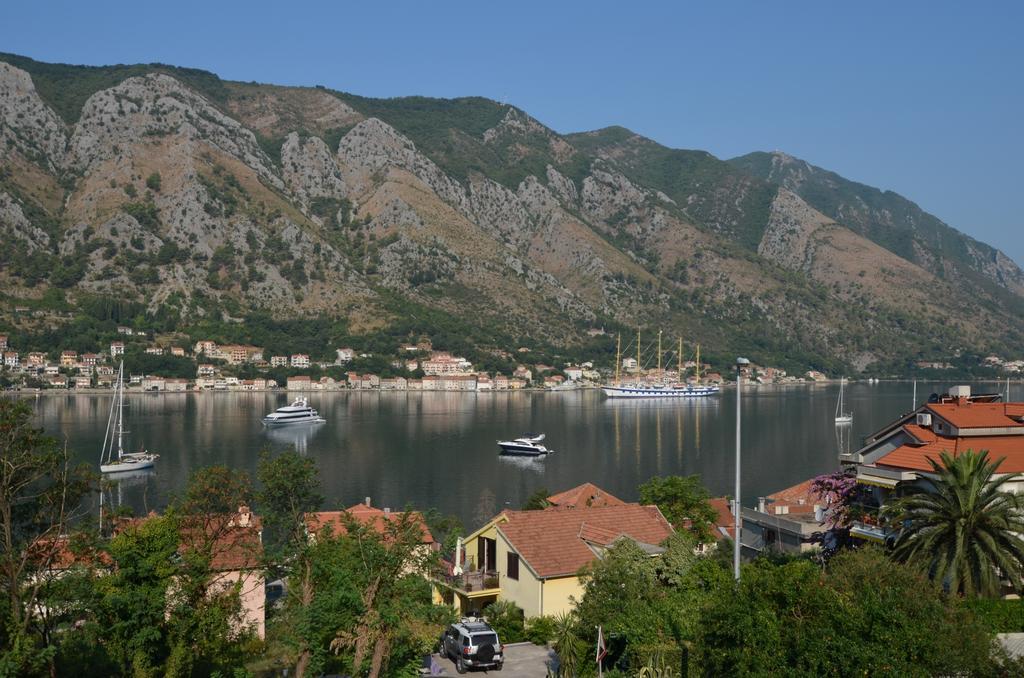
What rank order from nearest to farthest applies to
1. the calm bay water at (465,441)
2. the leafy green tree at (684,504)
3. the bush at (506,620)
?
the bush at (506,620) < the leafy green tree at (684,504) < the calm bay water at (465,441)

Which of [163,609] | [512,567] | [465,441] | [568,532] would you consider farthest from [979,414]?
[465,441]

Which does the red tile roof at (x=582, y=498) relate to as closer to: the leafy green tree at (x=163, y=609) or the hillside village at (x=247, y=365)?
the leafy green tree at (x=163, y=609)

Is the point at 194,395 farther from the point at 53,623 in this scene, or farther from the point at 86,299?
the point at 53,623

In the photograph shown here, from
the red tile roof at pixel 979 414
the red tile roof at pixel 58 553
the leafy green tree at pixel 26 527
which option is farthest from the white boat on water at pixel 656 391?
the leafy green tree at pixel 26 527

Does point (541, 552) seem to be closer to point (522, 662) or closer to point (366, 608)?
point (522, 662)

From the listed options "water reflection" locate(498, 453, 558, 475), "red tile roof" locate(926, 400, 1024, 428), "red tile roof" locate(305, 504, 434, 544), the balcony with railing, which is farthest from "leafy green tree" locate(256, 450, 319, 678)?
"water reflection" locate(498, 453, 558, 475)
